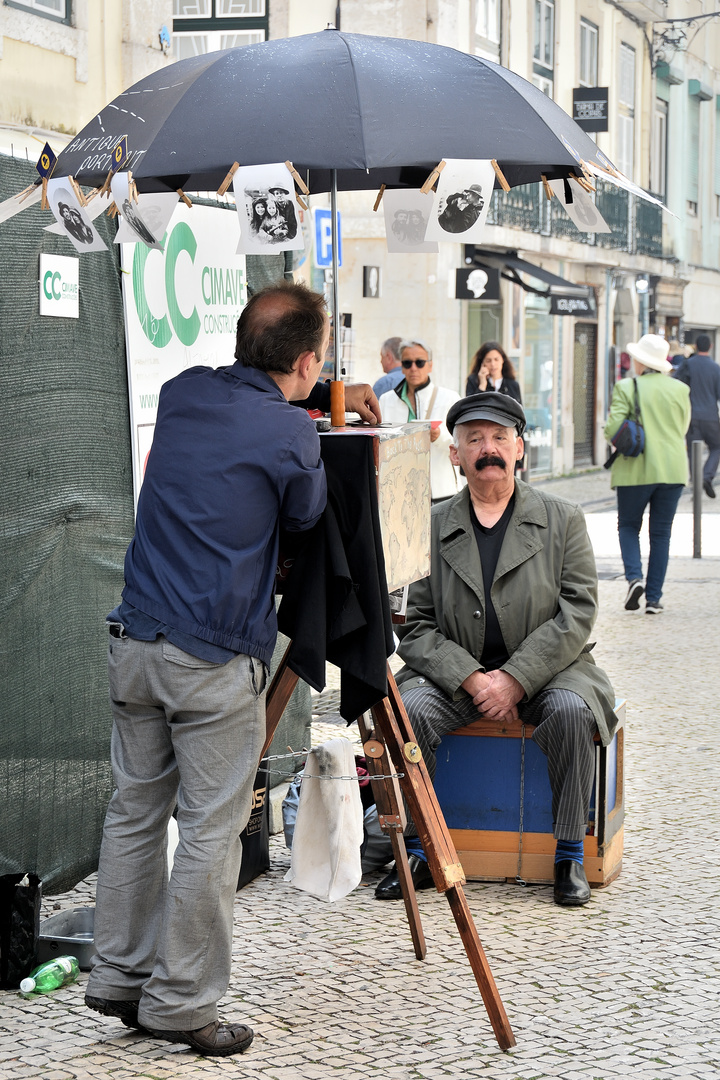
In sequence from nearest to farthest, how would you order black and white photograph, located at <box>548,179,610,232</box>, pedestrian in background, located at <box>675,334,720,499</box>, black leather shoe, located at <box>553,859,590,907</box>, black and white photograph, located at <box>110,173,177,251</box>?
black and white photograph, located at <box>110,173,177,251</box>
black and white photograph, located at <box>548,179,610,232</box>
black leather shoe, located at <box>553,859,590,907</box>
pedestrian in background, located at <box>675,334,720,499</box>

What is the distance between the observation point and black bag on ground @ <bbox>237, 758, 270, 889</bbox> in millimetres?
4859

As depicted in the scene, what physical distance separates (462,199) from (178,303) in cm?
193

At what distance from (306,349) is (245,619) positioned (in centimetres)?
68

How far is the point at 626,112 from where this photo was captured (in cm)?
2892

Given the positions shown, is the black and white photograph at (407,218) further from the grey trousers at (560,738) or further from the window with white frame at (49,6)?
the window with white frame at (49,6)

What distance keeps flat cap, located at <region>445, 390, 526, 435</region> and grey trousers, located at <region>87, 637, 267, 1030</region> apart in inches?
70.8

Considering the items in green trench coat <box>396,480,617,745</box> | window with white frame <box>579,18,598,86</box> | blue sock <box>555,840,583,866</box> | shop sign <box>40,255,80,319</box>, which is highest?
window with white frame <box>579,18,598,86</box>

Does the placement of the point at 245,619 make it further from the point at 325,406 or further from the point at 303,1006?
the point at 303,1006

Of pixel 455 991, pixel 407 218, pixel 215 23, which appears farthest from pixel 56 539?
pixel 215 23

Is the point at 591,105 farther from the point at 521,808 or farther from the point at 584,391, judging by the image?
the point at 521,808

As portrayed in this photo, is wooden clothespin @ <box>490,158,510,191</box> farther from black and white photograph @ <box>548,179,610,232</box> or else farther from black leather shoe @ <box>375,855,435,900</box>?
black leather shoe @ <box>375,855,435,900</box>

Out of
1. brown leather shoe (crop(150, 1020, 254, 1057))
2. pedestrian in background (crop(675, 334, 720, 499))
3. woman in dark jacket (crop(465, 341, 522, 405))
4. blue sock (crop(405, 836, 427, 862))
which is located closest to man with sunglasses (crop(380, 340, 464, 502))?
woman in dark jacket (crop(465, 341, 522, 405))

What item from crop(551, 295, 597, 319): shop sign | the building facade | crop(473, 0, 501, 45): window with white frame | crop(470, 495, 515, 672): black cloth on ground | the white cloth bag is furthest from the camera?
crop(551, 295, 597, 319): shop sign

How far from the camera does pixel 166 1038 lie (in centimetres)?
346
